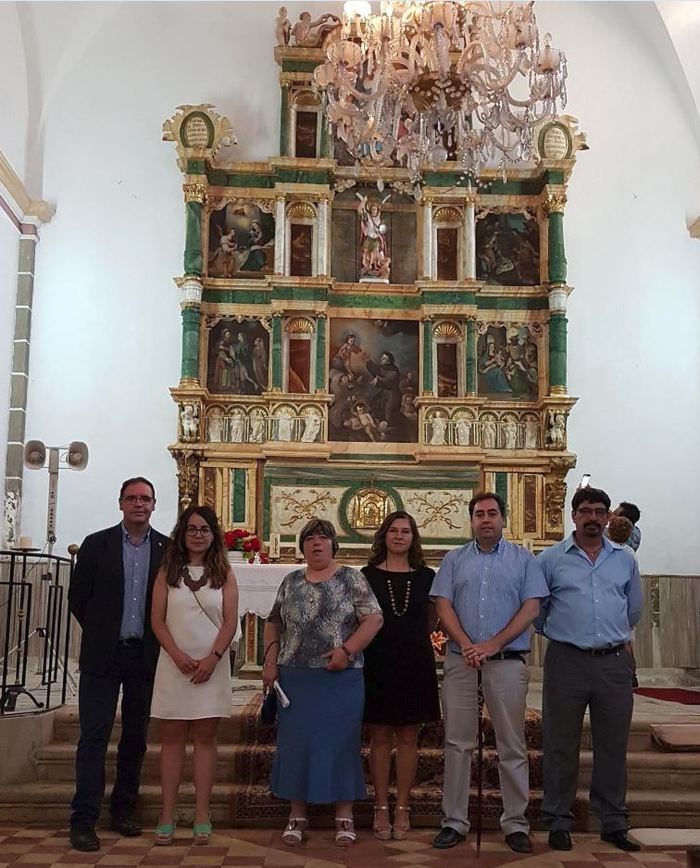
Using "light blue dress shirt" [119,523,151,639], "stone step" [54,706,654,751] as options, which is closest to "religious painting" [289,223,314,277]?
"stone step" [54,706,654,751]

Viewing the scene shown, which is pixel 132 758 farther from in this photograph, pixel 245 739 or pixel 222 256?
pixel 222 256

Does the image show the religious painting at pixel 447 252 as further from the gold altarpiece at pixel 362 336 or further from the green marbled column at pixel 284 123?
the green marbled column at pixel 284 123

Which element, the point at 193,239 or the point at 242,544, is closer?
the point at 242,544

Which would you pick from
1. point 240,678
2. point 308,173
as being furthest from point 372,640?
point 308,173

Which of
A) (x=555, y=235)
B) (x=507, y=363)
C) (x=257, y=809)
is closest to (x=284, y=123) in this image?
(x=555, y=235)

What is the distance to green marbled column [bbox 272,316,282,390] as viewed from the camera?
9734mm

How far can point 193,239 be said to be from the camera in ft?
32.4

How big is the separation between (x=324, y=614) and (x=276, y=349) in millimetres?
5461

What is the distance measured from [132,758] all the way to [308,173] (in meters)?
6.64

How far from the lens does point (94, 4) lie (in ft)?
35.3

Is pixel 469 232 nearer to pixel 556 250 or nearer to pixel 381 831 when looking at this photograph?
pixel 556 250

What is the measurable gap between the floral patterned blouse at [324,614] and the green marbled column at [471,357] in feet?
17.5

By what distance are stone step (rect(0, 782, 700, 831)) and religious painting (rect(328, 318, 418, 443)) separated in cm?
507

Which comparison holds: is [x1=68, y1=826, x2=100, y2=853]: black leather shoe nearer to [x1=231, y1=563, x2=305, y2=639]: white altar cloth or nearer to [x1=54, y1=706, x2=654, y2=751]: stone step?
[x1=54, y1=706, x2=654, y2=751]: stone step
